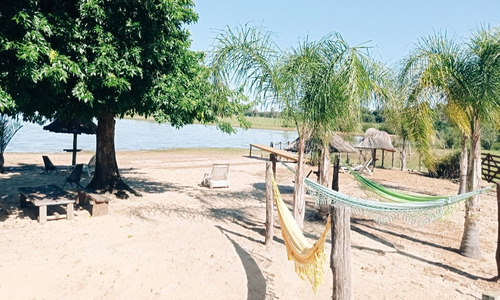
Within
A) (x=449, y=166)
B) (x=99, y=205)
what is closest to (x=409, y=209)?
(x=99, y=205)

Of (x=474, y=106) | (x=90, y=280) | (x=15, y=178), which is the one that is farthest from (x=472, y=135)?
(x=15, y=178)

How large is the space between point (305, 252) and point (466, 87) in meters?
3.97

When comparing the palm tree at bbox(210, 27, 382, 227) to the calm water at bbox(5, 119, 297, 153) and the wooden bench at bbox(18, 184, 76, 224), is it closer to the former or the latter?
the wooden bench at bbox(18, 184, 76, 224)

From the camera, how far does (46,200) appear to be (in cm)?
622

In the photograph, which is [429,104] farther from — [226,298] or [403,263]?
[226,298]

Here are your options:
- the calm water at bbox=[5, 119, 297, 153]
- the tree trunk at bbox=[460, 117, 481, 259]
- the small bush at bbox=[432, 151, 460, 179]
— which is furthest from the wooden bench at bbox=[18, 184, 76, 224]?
the small bush at bbox=[432, 151, 460, 179]

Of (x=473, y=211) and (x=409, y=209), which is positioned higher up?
(x=409, y=209)

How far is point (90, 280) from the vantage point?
4184 millimetres

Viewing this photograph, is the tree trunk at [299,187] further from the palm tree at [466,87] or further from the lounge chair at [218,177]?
the lounge chair at [218,177]

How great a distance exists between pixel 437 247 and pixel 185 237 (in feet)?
14.6

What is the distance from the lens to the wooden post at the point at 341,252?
112 inches

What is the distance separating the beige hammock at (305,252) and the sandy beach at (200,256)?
0.58 m

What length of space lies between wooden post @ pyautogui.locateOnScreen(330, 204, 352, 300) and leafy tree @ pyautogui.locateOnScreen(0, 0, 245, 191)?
4079 mm

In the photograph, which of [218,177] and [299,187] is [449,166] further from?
[299,187]
